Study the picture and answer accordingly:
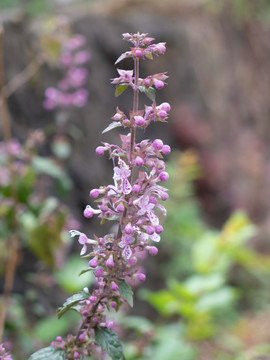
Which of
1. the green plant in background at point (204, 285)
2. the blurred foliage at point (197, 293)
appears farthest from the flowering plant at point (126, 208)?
the green plant in background at point (204, 285)

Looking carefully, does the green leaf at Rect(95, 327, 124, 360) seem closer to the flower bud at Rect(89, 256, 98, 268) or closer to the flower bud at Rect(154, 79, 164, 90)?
the flower bud at Rect(89, 256, 98, 268)

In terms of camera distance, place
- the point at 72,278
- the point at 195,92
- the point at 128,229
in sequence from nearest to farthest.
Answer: the point at 128,229
the point at 72,278
the point at 195,92

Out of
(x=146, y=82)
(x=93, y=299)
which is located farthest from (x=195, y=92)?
(x=93, y=299)

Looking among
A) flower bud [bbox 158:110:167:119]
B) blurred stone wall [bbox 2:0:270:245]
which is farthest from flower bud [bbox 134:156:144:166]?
blurred stone wall [bbox 2:0:270:245]

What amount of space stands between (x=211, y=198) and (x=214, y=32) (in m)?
3.04

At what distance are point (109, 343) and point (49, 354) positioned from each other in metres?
0.13

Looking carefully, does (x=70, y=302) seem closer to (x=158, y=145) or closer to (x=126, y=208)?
(x=126, y=208)

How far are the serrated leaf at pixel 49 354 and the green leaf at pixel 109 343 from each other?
9 cm

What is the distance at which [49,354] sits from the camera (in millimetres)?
892

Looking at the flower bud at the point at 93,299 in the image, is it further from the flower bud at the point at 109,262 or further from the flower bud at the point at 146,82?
the flower bud at the point at 146,82

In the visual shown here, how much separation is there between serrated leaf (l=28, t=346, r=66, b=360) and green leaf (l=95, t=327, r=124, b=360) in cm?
9

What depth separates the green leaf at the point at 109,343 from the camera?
2.84ft

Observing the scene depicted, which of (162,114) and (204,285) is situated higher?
(204,285)

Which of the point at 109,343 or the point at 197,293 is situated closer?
the point at 109,343
